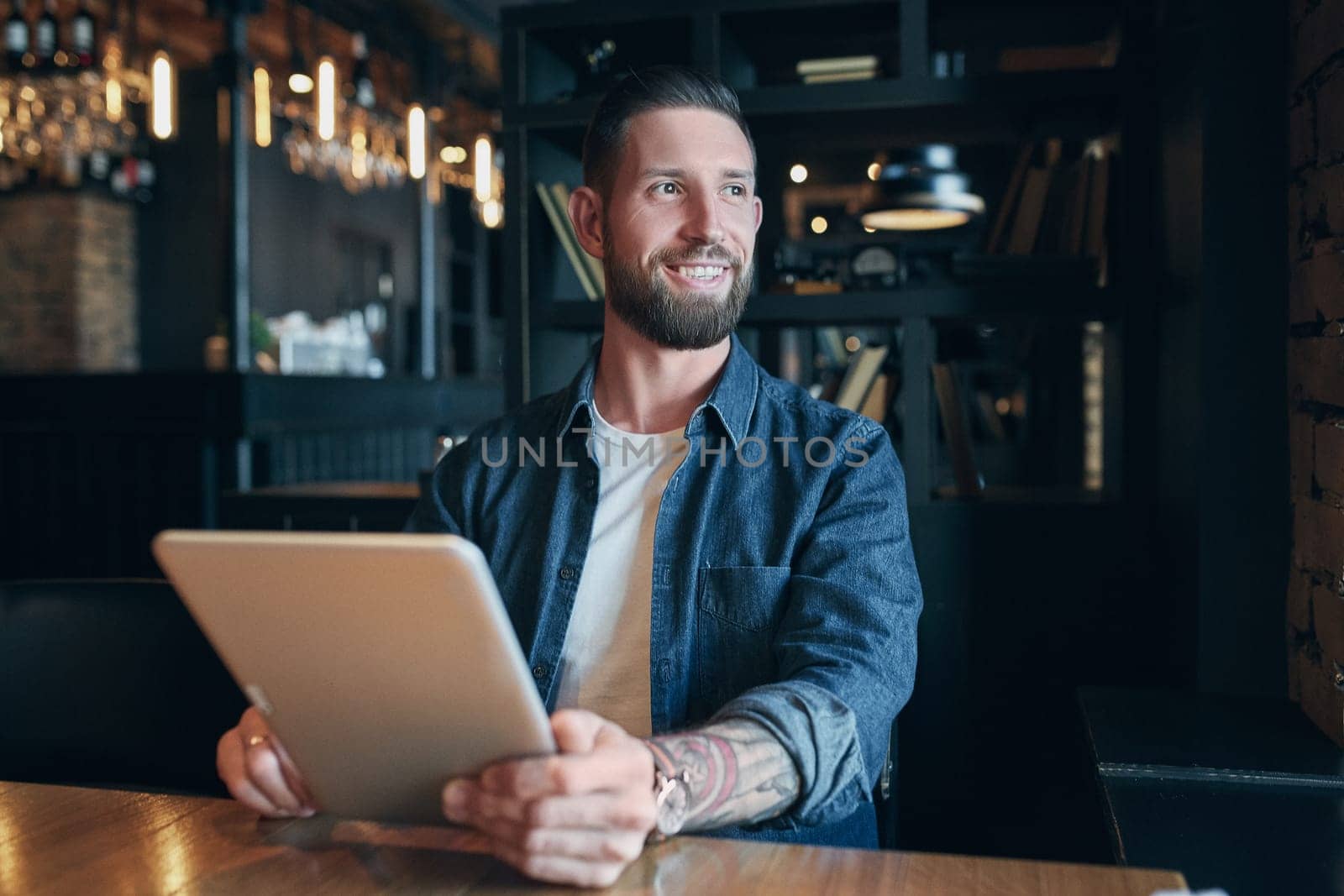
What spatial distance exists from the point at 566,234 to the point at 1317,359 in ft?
4.51

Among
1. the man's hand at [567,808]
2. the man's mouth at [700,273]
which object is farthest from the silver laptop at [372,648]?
the man's mouth at [700,273]

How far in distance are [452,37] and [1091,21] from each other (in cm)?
558

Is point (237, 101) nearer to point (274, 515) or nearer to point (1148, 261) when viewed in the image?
point (274, 515)

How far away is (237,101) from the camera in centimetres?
530

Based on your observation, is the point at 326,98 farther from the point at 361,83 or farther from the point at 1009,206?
the point at 1009,206

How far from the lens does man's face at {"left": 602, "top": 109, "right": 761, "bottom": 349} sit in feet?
4.91

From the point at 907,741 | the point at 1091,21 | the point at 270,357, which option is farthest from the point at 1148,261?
the point at 270,357

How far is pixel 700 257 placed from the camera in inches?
59.3

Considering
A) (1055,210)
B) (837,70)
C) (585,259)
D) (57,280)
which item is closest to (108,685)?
(585,259)

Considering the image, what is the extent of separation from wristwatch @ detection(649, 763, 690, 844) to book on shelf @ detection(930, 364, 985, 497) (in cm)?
131

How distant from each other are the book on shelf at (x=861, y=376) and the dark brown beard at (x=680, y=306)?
27.0 inches

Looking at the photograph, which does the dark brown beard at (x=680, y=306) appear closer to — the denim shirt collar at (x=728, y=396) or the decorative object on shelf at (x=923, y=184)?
the denim shirt collar at (x=728, y=396)

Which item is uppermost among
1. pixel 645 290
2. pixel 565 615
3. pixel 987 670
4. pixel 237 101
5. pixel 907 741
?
pixel 237 101

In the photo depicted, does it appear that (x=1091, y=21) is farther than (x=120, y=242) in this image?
No
